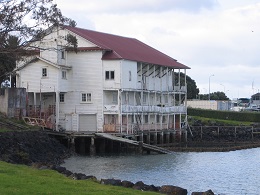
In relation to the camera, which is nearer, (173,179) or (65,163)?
(173,179)

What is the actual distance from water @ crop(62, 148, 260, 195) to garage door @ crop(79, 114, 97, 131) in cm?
955

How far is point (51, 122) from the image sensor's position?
61562mm

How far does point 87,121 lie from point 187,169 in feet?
67.8

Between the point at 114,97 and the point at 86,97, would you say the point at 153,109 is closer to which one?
the point at 114,97

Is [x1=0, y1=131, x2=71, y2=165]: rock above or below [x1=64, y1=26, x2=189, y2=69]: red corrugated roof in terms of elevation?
below

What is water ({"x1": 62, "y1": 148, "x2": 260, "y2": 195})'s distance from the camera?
122 feet

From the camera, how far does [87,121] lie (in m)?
64.2

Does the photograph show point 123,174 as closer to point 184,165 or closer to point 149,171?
point 149,171

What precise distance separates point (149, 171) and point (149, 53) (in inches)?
1337

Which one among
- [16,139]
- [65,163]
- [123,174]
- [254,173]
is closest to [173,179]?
[123,174]

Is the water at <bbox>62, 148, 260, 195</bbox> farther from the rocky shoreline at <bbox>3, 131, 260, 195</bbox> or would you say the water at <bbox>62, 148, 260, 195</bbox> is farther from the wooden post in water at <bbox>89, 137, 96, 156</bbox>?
the wooden post in water at <bbox>89, 137, 96, 156</bbox>

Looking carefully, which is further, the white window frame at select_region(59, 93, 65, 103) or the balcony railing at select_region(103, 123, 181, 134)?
the white window frame at select_region(59, 93, 65, 103)

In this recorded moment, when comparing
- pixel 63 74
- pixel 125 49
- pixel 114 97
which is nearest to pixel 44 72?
pixel 63 74

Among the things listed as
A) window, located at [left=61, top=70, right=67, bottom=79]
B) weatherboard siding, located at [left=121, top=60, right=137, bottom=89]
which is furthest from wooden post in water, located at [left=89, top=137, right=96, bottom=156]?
window, located at [left=61, top=70, right=67, bottom=79]
